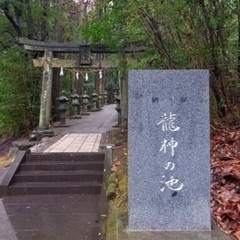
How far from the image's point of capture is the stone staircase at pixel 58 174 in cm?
665

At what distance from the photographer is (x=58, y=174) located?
7082mm

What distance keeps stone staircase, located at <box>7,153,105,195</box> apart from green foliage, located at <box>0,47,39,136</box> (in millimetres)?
4390

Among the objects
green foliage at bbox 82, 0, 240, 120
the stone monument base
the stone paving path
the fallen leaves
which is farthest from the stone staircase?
the stone monument base

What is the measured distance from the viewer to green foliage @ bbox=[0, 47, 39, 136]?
11.6m

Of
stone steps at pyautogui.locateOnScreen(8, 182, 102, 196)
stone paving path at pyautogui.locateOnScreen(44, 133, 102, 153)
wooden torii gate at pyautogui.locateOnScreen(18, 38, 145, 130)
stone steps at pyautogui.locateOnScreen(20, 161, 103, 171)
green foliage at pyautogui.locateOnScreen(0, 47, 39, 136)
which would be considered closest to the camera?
stone steps at pyautogui.locateOnScreen(8, 182, 102, 196)

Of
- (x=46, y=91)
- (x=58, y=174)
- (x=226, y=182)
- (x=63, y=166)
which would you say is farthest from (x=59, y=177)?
(x=46, y=91)

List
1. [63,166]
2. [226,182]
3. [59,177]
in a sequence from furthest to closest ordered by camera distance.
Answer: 1. [63,166]
2. [59,177]
3. [226,182]

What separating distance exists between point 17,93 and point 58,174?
5300mm

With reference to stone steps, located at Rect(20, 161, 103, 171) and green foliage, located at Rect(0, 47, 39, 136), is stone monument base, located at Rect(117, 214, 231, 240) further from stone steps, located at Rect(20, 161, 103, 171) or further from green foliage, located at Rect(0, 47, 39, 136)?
green foliage, located at Rect(0, 47, 39, 136)

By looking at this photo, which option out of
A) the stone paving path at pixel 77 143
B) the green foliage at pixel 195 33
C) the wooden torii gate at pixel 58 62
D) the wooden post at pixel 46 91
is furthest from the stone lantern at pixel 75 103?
the green foliage at pixel 195 33

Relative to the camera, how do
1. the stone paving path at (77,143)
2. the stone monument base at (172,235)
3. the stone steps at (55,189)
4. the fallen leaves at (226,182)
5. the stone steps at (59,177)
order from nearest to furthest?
the stone monument base at (172,235), the fallen leaves at (226,182), the stone steps at (55,189), the stone steps at (59,177), the stone paving path at (77,143)

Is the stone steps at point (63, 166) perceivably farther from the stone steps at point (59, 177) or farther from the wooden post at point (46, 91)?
the wooden post at point (46, 91)

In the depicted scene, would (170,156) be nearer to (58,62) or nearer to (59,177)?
(59,177)

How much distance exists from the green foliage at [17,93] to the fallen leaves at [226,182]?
278 inches
